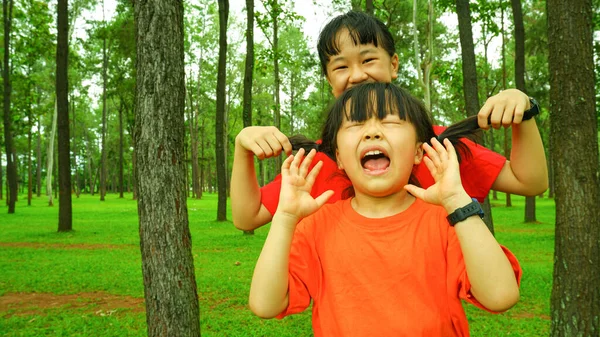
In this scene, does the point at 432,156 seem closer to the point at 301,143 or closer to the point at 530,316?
the point at 301,143

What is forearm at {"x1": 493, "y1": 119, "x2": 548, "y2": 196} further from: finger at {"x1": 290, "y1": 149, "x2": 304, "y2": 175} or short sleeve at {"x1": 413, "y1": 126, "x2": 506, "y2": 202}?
finger at {"x1": 290, "y1": 149, "x2": 304, "y2": 175}

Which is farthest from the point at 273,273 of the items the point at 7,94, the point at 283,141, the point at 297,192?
the point at 7,94

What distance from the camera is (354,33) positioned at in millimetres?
2396

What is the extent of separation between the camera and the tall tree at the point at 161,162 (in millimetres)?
3662

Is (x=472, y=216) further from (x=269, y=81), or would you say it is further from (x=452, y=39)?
(x=269, y=81)

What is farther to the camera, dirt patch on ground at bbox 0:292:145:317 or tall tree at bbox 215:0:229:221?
tall tree at bbox 215:0:229:221

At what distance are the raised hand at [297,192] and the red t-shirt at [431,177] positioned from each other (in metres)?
0.32

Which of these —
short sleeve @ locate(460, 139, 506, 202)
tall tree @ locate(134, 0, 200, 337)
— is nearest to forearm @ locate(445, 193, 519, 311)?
short sleeve @ locate(460, 139, 506, 202)

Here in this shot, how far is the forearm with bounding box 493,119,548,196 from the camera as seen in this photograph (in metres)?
1.83

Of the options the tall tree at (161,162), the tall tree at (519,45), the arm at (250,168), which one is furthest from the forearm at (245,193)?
the tall tree at (519,45)

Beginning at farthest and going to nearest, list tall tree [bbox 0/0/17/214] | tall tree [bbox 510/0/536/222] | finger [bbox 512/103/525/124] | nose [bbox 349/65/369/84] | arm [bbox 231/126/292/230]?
tall tree [bbox 0/0/17/214] < tall tree [bbox 510/0/536/222] < nose [bbox 349/65/369/84] < arm [bbox 231/126/292/230] < finger [bbox 512/103/525/124]

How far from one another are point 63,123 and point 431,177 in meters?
15.1

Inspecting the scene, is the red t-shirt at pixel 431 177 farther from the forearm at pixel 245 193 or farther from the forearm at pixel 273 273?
the forearm at pixel 273 273

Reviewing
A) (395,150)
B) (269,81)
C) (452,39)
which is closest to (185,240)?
(395,150)
